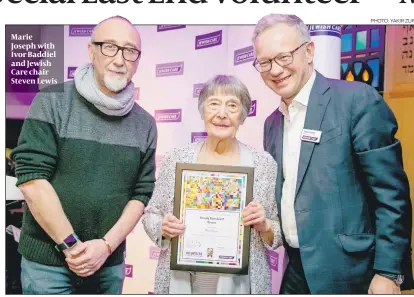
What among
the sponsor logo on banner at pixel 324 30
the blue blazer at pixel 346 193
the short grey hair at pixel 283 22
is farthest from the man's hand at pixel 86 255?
the sponsor logo on banner at pixel 324 30

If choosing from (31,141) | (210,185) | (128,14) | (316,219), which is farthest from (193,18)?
(316,219)

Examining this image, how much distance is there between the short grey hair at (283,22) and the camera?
2480 millimetres

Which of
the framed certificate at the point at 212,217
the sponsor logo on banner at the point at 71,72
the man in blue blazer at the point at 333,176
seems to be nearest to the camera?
the man in blue blazer at the point at 333,176

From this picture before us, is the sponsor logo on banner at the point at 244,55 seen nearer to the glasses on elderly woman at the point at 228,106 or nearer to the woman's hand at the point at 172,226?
the glasses on elderly woman at the point at 228,106

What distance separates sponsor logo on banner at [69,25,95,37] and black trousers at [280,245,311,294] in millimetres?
1583

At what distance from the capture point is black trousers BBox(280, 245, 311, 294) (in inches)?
98.0

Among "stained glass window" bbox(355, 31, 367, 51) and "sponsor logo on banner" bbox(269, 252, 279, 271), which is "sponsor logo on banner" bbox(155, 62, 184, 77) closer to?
"stained glass window" bbox(355, 31, 367, 51)

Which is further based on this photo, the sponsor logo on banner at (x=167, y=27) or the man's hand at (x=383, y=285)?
the sponsor logo on banner at (x=167, y=27)

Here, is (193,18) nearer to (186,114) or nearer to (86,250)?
(186,114)

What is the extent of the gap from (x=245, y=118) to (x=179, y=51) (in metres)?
0.54

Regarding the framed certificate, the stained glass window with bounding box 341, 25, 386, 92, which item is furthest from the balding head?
the stained glass window with bounding box 341, 25, 386, 92

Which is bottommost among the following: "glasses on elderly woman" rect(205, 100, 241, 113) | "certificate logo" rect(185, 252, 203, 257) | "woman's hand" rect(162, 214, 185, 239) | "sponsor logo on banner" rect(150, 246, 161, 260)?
"sponsor logo on banner" rect(150, 246, 161, 260)

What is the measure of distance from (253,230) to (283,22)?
3.63 ft

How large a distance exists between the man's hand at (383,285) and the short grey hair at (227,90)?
1065 millimetres
